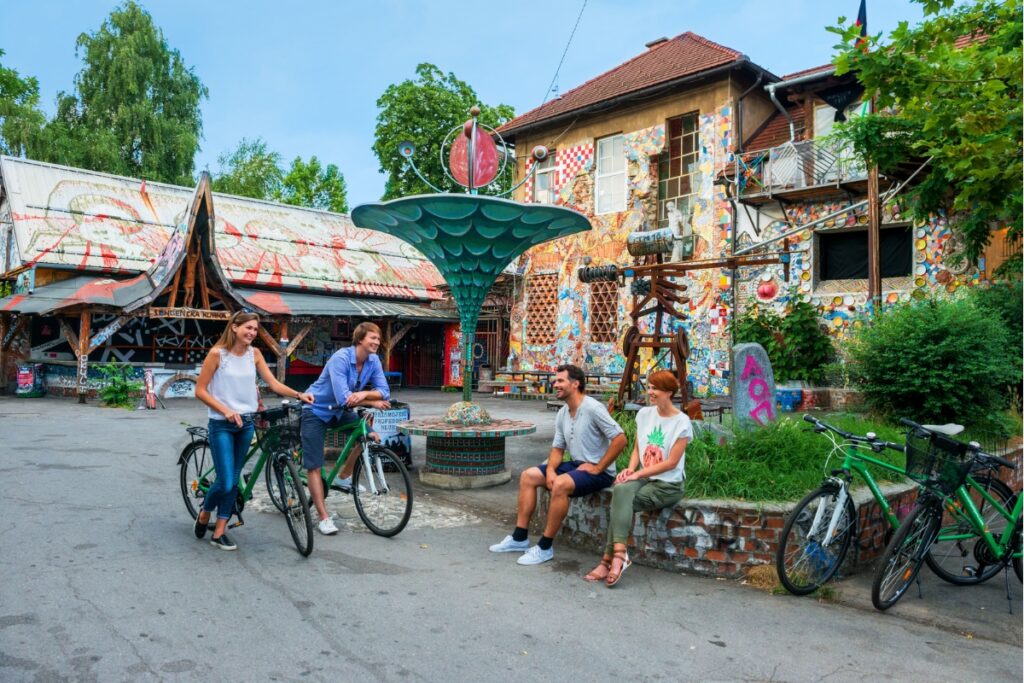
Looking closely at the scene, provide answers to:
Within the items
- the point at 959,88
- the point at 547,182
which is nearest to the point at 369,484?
the point at 959,88

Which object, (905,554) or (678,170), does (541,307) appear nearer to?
(678,170)

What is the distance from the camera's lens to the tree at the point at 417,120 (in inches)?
1136

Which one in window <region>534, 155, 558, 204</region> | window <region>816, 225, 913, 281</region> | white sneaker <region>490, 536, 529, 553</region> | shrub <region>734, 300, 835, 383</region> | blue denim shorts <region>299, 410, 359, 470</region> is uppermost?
window <region>534, 155, 558, 204</region>

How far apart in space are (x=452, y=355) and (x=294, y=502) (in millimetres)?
18887

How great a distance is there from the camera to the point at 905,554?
4.22 meters

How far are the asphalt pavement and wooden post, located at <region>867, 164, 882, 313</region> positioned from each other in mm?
10592

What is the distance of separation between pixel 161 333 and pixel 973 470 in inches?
793

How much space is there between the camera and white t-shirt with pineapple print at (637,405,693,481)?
15.5 ft

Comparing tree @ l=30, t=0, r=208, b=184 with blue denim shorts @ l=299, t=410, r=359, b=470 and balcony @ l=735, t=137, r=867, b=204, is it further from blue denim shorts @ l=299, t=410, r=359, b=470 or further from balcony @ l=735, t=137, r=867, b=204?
blue denim shorts @ l=299, t=410, r=359, b=470

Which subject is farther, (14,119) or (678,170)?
(14,119)

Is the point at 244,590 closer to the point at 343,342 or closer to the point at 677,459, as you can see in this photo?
the point at 677,459

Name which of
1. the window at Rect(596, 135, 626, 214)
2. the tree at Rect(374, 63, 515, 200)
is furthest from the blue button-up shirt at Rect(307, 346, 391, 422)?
the tree at Rect(374, 63, 515, 200)

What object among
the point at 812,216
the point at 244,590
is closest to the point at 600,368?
the point at 812,216

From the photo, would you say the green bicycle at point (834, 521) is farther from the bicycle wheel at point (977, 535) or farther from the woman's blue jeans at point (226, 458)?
the woman's blue jeans at point (226, 458)
